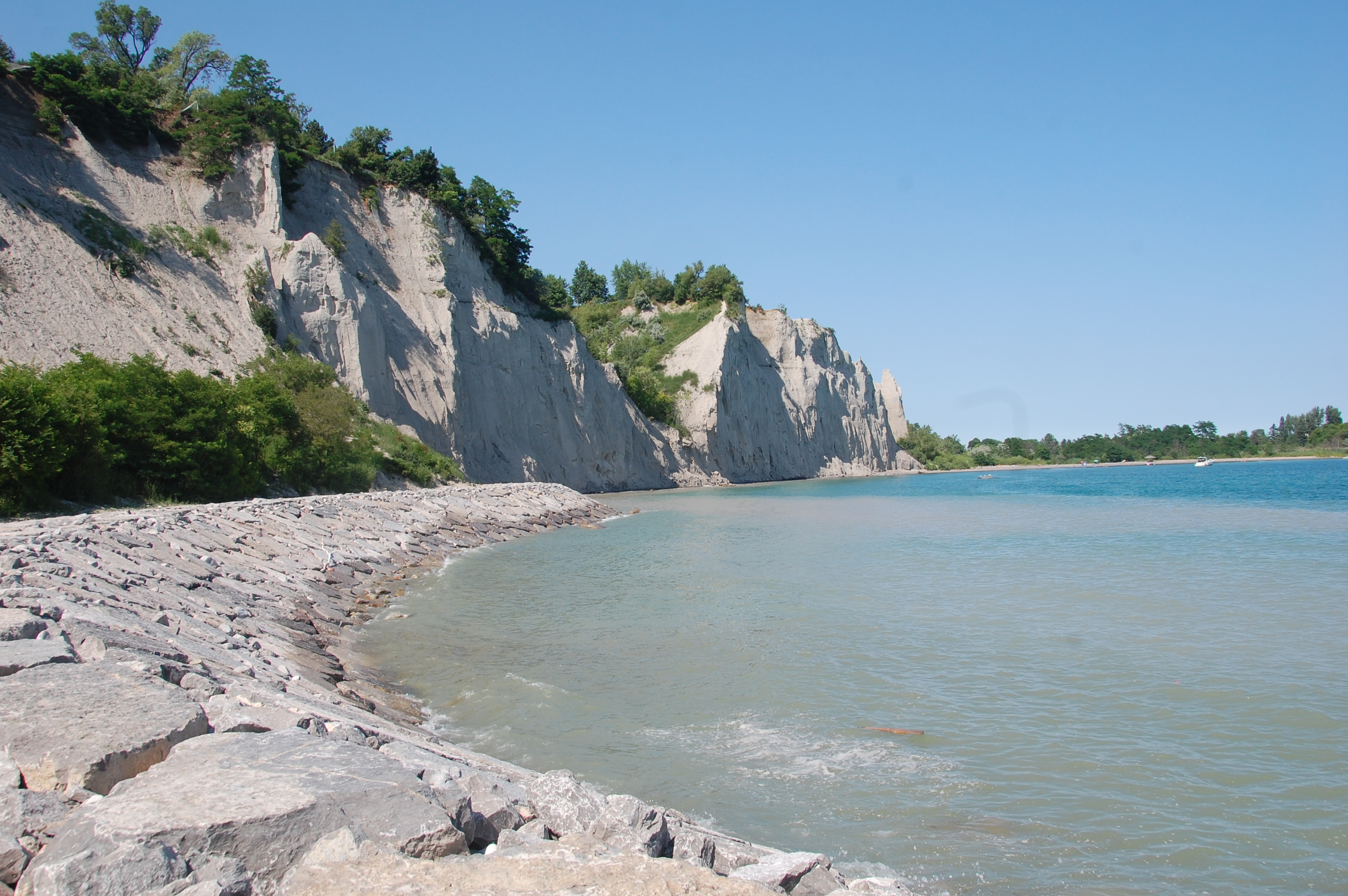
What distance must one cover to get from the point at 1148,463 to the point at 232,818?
548 ft

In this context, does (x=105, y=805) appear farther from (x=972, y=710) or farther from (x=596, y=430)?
(x=596, y=430)

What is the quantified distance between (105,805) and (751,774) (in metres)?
5.03

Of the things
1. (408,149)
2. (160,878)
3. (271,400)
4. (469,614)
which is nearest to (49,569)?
(469,614)

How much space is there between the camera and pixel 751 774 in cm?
745

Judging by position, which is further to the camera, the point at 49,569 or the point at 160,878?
the point at 49,569

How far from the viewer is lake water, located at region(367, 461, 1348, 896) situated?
20.5 feet

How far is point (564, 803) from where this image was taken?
16.5ft

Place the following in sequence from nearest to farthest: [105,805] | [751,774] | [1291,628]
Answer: [105,805], [751,774], [1291,628]

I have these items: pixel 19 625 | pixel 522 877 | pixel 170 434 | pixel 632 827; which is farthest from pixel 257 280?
pixel 522 877

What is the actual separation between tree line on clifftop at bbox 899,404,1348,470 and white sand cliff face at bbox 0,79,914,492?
99.0 m

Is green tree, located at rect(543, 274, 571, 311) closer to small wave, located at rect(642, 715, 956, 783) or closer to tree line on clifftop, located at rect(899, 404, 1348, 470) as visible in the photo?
small wave, located at rect(642, 715, 956, 783)

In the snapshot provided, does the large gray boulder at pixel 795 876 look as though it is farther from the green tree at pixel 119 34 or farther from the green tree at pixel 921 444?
the green tree at pixel 921 444

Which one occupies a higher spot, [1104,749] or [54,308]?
[54,308]

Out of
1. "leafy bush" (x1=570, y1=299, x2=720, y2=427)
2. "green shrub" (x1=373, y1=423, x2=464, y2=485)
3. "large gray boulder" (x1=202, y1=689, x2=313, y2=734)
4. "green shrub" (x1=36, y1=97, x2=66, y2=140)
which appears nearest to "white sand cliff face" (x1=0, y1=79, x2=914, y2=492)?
"green shrub" (x1=36, y1=97, x2=66, y2=140)
